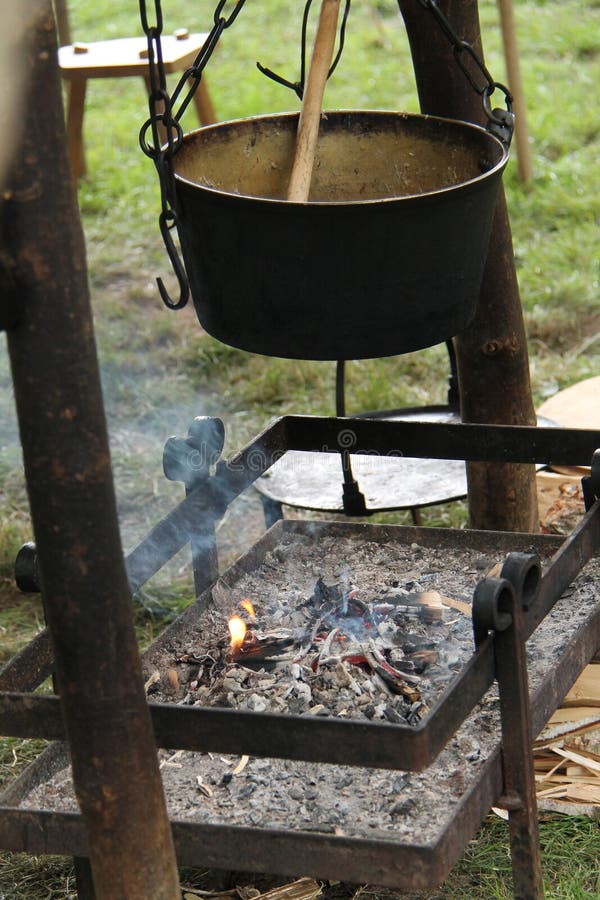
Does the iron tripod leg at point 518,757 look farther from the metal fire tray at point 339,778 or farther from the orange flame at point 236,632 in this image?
the orange flame at point 236,632

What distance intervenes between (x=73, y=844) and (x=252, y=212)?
1.07 metres

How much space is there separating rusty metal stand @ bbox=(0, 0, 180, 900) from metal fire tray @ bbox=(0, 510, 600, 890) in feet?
0.53

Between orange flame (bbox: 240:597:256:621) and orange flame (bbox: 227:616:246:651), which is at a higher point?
orange flame (bbox: 227:616:246:651)

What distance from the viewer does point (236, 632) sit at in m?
2.66

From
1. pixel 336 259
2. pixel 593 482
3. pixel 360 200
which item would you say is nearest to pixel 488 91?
pixel 360 200

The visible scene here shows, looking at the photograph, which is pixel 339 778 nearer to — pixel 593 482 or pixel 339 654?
pixel 339 654

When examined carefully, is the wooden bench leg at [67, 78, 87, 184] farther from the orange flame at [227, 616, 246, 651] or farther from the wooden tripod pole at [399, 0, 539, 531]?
the orange flame at [227, 616, 246, 651]

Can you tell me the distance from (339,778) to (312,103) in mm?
1218

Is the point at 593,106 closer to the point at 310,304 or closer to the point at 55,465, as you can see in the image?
the point at 310,304

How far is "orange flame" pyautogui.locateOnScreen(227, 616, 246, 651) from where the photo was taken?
2631 mm

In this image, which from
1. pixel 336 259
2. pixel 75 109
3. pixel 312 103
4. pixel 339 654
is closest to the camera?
pixel 336 259

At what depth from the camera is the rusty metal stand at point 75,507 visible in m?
1.62

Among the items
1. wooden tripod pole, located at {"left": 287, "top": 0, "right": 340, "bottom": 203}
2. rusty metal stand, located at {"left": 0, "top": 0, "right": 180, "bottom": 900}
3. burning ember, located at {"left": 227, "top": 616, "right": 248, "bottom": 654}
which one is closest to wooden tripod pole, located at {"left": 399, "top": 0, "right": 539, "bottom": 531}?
wooden tripod pole, located at {"left": 287, "top": 0, "right": 340, "bottom": 203}

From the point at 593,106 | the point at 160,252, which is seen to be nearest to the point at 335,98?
the point at 593,106
